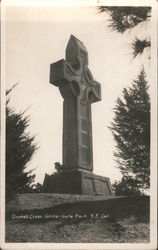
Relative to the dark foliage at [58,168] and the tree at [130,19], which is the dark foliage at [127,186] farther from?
the tree at [130,19]

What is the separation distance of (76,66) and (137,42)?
66 cm

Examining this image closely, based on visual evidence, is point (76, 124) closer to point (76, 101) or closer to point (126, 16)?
point (76, 101)

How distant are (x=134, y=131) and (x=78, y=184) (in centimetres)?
69

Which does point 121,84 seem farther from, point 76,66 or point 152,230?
point 152,230

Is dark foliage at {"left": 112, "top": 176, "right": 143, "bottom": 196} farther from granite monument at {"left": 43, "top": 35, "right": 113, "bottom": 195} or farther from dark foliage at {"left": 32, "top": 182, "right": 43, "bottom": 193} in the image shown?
dark foliage at {"left": 32, "top": 182, "right": 43, "bottom": 193}

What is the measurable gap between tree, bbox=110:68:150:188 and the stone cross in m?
0.25

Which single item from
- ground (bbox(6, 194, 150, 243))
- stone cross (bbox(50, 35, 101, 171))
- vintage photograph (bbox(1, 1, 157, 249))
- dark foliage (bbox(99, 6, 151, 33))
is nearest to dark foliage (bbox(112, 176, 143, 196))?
vintage photograph (bbox(1, 1, 157, 249))

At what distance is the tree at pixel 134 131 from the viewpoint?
10.6 feet

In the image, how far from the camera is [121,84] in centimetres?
330

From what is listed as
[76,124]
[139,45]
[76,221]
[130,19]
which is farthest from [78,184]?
[130,19]

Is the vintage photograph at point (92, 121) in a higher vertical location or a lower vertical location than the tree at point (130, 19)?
lower

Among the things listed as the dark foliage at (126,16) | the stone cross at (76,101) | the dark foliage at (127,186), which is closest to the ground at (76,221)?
the dark foliage at (127,186)

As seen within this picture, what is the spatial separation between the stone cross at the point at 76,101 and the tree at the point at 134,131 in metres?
0.25

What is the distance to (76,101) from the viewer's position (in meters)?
3.85
